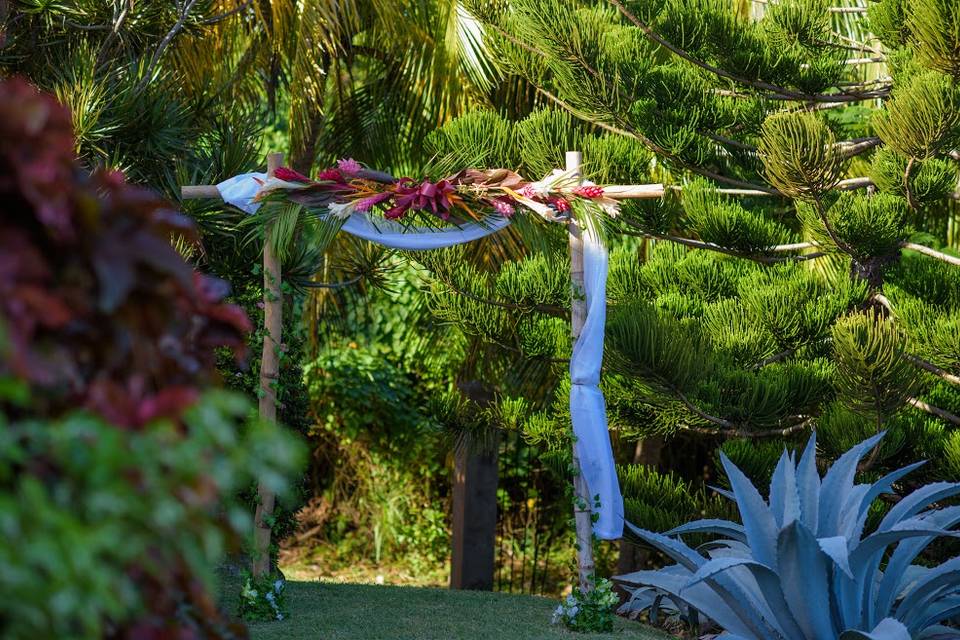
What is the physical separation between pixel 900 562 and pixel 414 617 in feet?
6.94

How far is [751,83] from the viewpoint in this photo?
5562 millimetres

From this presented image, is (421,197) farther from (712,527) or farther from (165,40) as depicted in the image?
(712,527)

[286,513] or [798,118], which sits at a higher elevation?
[798,118]

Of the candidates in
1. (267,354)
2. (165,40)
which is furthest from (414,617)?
(165,40)

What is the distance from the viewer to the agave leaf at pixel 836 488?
4.13 metres

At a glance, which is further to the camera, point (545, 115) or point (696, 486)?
point (696, 486)

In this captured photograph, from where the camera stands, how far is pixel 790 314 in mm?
5242

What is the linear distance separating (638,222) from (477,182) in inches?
60.7

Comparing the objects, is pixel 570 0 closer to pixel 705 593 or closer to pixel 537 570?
pixel 705 593

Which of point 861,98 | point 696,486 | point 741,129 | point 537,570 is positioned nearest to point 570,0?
point 741,129

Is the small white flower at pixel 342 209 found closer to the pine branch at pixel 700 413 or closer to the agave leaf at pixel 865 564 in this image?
the pine branch at pixel 700 413

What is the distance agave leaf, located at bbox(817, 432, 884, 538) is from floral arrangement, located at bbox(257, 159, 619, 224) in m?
1.45

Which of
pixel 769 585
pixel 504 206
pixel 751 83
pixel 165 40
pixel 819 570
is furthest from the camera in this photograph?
pixel 751 83

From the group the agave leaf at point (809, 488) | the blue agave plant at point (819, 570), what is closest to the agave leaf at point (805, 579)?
the blue agave plant at point (819, 570)
